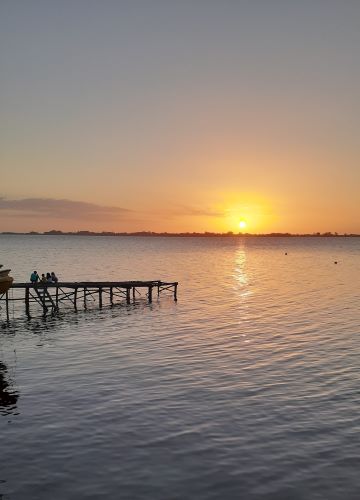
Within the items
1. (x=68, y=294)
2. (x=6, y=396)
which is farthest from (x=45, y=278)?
(x=6, y=396)

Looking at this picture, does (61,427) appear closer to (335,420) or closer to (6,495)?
(6,495)

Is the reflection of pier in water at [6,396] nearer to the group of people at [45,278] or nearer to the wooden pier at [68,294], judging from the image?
the wooden pier at [68,294]

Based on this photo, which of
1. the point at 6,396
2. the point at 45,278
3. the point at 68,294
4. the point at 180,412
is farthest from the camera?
the point at 68,294

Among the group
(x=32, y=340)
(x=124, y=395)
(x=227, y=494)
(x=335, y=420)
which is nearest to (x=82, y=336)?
(x=32, y=340)

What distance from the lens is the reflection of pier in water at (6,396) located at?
20087mm

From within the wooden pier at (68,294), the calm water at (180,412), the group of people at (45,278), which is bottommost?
the calm water at (180,412)

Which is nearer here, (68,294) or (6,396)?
(6,396)

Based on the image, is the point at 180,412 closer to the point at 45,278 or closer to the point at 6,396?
the point at 6,396

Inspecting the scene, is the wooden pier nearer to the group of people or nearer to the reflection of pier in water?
the group of people

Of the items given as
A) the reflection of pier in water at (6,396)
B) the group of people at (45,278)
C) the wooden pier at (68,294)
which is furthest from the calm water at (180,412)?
the group of people at (45,278)

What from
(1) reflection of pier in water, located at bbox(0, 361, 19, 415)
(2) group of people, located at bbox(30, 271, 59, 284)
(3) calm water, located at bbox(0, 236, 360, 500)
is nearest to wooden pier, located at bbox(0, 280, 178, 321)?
(2) group of people, located at bbox(30, 271, 59, 284)

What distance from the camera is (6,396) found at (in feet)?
71.3

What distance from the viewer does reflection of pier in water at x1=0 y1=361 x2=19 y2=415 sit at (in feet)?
65.9

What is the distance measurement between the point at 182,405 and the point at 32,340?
56.8 ft
